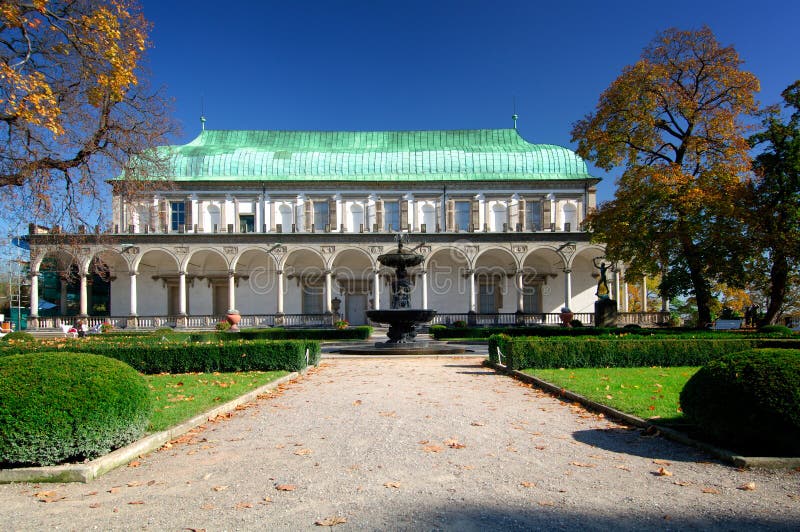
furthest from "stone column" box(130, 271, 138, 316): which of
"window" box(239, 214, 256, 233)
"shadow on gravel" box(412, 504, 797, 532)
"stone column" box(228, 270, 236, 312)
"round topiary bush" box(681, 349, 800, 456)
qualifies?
"shadow on gravel" box(412, 504, 797, 532)

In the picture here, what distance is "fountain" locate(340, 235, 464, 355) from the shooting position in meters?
21.3

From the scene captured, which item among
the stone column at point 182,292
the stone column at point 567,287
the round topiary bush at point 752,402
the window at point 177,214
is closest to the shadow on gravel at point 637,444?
the round topiary bush at point 752,402

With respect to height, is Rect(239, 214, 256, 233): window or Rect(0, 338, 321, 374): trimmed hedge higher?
Rect(239, 214, 256, 233): window

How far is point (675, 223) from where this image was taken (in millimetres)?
25281

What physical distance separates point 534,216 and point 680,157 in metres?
17.8

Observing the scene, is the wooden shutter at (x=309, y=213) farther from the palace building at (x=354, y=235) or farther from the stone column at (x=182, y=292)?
the stone column at (x=182, y=292)

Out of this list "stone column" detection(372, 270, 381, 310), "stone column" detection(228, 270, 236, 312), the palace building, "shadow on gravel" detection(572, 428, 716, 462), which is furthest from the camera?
the palace building

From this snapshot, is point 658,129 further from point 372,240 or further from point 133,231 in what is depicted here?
point 133,231

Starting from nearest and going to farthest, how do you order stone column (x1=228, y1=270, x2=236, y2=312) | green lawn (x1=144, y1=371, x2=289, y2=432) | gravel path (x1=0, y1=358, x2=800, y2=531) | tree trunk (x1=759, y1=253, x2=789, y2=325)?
gravel path (x1=0, y1=358, x2=800, y2=531), green lawn (x1=144, y1=371, x2=289, y2=432), tree trunk (x1=759, y1=253, x2=789, y2=325), stone column (x1=228, y1=270, x2=236, y2=312)

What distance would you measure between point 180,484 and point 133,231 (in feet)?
130

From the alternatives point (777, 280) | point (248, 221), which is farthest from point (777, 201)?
point (248, 221)

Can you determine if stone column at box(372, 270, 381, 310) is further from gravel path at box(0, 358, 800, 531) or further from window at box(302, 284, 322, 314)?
gravel path at box(0, 358, 800, 531)

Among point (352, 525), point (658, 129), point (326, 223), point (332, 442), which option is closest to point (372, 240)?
point (326, 223)

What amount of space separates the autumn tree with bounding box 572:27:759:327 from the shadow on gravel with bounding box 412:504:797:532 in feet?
71.4
